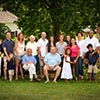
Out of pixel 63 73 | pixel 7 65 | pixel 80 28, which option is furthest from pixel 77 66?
pixel 80 28

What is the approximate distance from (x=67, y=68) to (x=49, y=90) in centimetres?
225

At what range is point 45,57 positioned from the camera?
15.7 meters

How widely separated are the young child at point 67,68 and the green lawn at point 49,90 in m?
0.22

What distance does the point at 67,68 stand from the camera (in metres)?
15.7

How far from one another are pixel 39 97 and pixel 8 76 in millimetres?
4234

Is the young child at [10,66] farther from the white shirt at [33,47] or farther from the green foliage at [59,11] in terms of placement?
the green foliage at [59,11]

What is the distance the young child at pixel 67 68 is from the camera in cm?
1568

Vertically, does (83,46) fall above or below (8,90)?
above

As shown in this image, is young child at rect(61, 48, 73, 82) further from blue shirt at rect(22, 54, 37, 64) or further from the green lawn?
blue shirt at rect(22, 54, 37, 64)

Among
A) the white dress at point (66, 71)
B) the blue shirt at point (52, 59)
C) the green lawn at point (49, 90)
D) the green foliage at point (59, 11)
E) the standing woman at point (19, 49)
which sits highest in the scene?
the green foliage at point (59, 11)

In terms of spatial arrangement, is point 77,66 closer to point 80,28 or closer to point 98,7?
point 98,7

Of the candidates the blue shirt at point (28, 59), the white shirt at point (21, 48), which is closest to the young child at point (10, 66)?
the white shirt at point (21, 48)

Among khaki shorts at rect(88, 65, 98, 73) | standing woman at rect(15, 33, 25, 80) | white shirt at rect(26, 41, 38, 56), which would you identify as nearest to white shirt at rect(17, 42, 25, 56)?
standing woman at rect(15, 33, 25, 80)

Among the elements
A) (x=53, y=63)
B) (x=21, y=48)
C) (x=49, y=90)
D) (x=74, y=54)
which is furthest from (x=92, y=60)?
(x=49, y=90)
